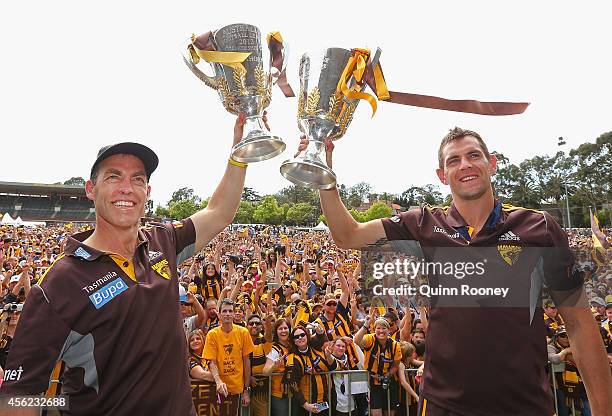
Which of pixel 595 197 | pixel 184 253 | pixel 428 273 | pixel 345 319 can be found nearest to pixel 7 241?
pixel 345 319

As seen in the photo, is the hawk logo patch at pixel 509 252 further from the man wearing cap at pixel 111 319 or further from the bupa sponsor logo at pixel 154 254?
the bupa sponsor logo at pixel 154 254

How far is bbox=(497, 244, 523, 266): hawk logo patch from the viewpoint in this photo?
200 centimetres

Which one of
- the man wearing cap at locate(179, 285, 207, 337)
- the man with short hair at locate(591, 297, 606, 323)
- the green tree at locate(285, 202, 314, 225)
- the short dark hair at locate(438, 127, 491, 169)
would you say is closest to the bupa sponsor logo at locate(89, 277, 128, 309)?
the short dark hair at locate(438, 127, 491, 169)

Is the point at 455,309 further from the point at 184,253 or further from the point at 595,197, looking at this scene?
the point at 595,197

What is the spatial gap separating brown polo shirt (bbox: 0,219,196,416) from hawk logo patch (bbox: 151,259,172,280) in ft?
0.34

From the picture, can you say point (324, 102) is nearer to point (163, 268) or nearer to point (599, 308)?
point (163, 268)

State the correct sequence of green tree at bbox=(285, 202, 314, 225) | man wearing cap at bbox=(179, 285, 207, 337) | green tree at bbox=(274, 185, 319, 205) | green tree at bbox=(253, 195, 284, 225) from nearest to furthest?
man wearing cap at bbox=(179, 285, 207, 337)
green tree at bbox=(253, 195, 284, 225)
green tree at bbox=(285, 202, 314, 225)
green tree at bbox=(274, 185, 319, 205)

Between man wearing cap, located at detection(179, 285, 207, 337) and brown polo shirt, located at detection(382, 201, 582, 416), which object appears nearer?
brown polo shirt, located at detection(382, 201, 582, 416)

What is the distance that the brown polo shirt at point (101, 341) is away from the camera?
172 centimetres

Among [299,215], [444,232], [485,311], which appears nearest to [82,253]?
[444,232]

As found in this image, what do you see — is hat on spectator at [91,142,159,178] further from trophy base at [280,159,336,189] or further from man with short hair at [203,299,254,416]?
man with short hair at [203,299,254,416]

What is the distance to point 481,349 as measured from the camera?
1.83 metres

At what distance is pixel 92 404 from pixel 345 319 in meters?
5.82

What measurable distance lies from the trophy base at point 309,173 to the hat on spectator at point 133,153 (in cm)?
67
